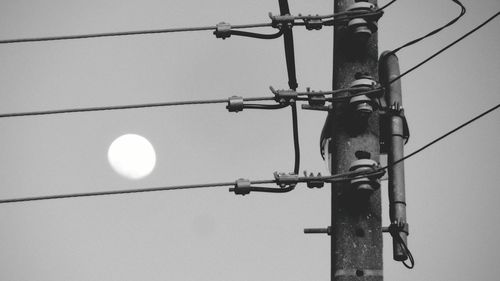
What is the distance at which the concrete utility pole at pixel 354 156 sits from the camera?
4.72m

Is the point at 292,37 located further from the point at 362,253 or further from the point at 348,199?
the point at 362,253

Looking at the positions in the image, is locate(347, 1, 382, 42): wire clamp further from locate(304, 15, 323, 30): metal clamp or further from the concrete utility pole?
locate(304, 15, 323, 30): metal clamp

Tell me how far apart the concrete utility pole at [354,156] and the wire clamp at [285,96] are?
0.38m

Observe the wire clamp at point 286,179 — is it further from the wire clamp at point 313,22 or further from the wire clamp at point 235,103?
the wire clamp at point 313,22

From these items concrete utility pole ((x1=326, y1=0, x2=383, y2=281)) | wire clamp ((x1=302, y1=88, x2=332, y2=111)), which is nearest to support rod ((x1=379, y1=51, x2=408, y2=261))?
concrete utility pole ((x1=326, y1=0, x2=383, y2=281))

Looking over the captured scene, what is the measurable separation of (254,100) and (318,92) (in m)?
0.63

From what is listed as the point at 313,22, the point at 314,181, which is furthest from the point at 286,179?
the point at 313,22

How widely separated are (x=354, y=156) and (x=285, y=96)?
91 centimetres

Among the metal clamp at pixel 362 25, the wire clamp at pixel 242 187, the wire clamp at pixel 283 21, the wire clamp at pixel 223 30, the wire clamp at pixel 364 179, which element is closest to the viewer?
the wire clamp at pixel 364 179

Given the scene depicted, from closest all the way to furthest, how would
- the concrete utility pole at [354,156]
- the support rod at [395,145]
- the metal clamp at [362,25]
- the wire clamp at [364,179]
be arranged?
the concrete utility pole at [354,156], the wire clamp at [364,179], the support rod at [395,145], the metal clamp at [362,25]

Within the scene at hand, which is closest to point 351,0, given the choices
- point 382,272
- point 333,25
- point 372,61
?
point 333,25

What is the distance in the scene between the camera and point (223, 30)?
5.82 metres

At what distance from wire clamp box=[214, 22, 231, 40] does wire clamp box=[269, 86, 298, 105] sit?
767mm

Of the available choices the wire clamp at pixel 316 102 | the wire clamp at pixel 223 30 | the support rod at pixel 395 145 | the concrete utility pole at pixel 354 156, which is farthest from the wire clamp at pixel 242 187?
the wire clamp at pixel 223 30
